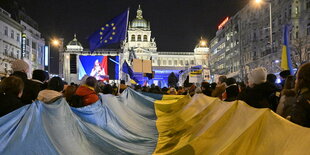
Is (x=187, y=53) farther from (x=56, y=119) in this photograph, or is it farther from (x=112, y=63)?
(x=56, y=119)

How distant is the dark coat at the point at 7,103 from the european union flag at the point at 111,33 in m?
9.52

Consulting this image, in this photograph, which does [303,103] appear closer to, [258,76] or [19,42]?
[258,76]

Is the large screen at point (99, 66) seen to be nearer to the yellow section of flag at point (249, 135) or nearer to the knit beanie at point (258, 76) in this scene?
the knit beanie at point (258, 76)

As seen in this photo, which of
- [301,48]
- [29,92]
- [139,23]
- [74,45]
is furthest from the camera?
[139,23]

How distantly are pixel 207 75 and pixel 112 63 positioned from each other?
6.71 m

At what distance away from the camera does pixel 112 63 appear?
1569cm

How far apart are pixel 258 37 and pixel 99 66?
47.2 m

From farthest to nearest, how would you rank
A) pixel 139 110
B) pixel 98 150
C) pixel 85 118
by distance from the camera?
1. pixel 139 110
2. pixel 85 118
3. pixel 98 150

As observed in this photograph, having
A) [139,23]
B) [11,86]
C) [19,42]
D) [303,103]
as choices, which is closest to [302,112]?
[303,103]

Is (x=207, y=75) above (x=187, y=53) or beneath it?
beneath

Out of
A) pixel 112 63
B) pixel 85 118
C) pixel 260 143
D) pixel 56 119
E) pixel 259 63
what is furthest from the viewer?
pixel 259 63

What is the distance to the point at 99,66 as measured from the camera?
15266mm

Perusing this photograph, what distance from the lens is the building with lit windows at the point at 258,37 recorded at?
38812 mm

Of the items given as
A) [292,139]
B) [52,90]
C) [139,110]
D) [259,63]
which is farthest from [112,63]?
[259,63]
